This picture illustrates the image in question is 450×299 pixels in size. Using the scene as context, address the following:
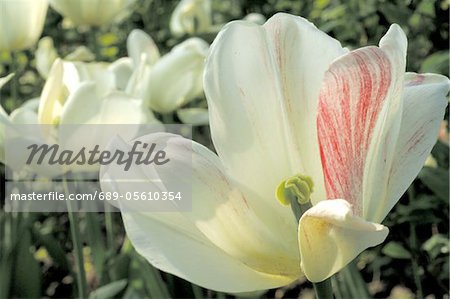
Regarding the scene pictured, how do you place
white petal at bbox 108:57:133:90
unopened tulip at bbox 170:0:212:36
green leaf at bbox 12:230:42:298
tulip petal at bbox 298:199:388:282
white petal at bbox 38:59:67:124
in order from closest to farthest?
tulip petal at bbox 298:199:388:282 < white petal at bbox 38:59:67:124 < white petal at bbox 108:57:133:90 < green leaf at bbox 12:230:42:298 < unopened tulip at bbox 170:0:212:36

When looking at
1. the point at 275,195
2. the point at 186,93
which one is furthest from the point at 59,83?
the point at 275,195

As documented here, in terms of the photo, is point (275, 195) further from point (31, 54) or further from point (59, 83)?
point (31, 54)

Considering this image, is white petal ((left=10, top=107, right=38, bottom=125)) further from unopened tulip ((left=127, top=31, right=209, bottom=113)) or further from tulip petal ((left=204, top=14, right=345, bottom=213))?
tulip petal ((left=204, top=14, right=345, bottom=213))

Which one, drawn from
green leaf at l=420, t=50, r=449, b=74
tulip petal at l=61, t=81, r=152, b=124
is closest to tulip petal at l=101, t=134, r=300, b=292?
tulip petal at l=61, t=81, r=152, b=124

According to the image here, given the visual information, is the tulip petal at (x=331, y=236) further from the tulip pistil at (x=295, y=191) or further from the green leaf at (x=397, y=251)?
the green leaf at (x=397, y=251)

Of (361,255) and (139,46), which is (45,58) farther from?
(361,255)

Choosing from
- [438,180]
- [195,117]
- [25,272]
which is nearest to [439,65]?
[438,180]
